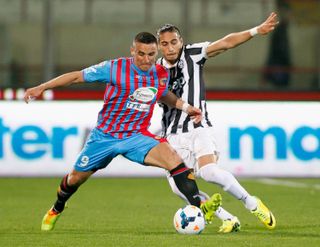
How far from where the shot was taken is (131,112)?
9.16m

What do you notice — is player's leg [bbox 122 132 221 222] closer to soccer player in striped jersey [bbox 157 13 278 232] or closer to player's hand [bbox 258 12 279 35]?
soccer player in striped jersey [bbox 157 13 278 232]

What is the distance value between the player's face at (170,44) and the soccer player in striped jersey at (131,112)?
29 centimetres

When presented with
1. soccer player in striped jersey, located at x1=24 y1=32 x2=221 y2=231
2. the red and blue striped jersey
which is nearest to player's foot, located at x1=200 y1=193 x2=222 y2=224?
soccer player in striped jersey, located at x1=24 y1=32 x2=221 y2=231

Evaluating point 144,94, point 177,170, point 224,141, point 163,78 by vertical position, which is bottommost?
point 224,141

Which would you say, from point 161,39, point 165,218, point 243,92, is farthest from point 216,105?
point 161,39

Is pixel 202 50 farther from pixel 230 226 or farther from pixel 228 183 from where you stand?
pixel 230 226

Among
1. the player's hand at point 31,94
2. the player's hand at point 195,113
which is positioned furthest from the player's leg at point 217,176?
the player's hand at point 31,94

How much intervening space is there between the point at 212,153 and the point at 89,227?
48.9 inches

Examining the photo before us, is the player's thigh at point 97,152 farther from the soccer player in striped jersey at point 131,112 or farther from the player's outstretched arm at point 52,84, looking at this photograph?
the player's outstretched arm at point 52,84

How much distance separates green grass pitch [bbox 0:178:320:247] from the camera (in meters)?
8.45

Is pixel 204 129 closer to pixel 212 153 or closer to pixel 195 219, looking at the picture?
pixel 212 153

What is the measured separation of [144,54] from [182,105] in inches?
24.1

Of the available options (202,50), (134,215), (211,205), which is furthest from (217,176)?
(134,215)

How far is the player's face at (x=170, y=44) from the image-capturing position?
943cm
